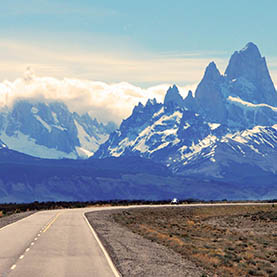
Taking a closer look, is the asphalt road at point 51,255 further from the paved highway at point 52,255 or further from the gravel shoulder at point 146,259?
the gravel shoulder at point 146,259

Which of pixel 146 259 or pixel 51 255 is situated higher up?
pixel 51 255

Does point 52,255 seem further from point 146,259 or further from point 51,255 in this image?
point 146,259

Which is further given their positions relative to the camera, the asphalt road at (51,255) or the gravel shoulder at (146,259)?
the gravel shoulder at (146,259)

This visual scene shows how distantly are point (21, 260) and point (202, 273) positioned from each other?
8739 millimetres

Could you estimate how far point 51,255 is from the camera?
33906 millimetres

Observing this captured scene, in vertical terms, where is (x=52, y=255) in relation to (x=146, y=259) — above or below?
above

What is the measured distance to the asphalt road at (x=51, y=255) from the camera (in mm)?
27633

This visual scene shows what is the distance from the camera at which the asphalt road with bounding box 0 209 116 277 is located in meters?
27.6

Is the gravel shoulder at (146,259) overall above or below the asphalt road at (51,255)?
below

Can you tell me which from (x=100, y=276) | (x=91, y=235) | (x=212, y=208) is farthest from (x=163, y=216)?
(x=100, y=276)

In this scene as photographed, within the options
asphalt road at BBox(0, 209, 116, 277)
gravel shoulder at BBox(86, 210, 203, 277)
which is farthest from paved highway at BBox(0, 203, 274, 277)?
gravel shoulder at BBox(86, 210, 203, 277)

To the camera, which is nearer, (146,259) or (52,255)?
(146,259)

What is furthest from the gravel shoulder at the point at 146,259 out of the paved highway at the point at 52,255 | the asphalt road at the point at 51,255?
the asphalt road at the point at 51,255

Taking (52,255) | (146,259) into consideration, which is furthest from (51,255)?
(146,259)
